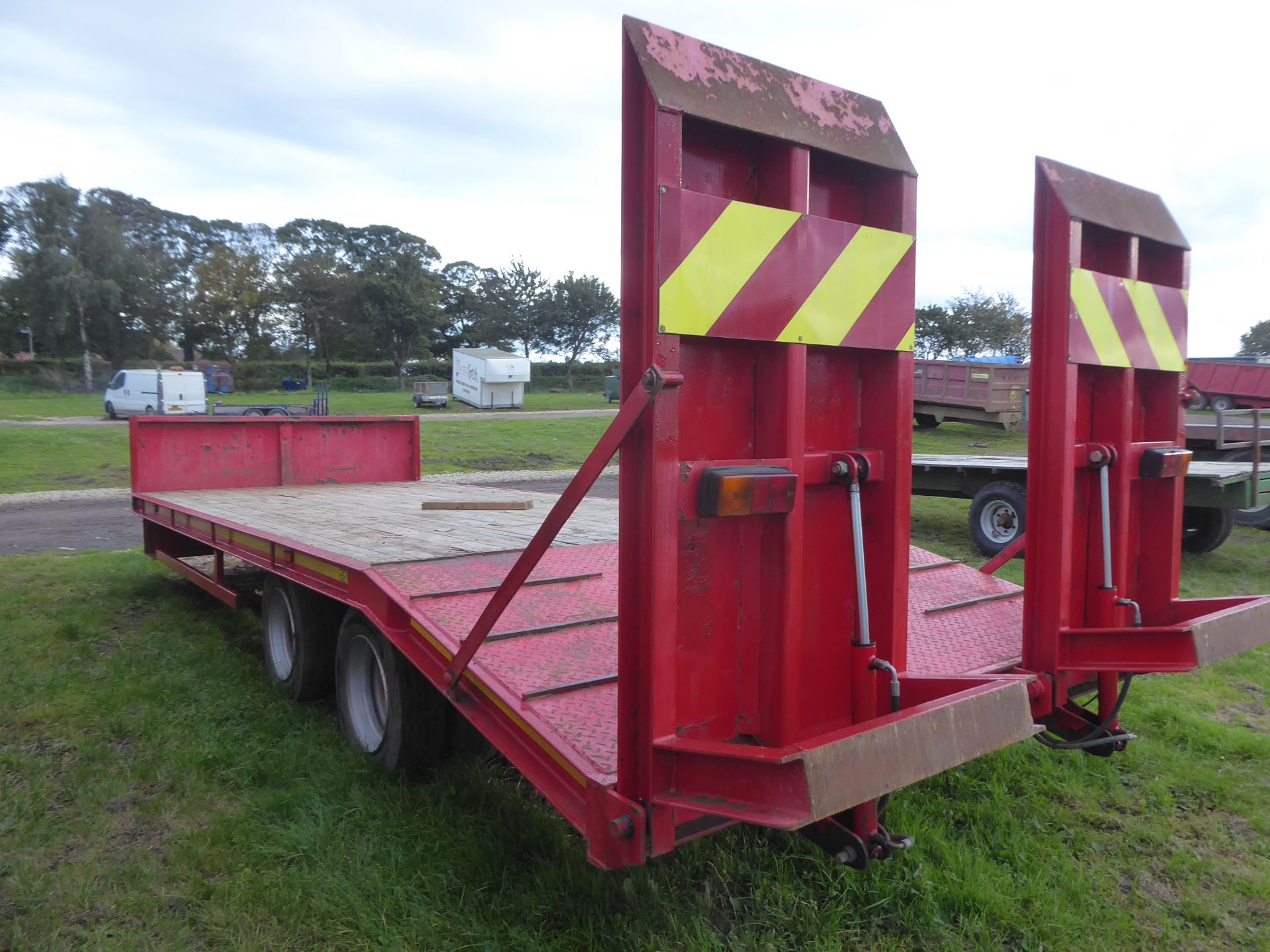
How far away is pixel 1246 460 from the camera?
37.8ft

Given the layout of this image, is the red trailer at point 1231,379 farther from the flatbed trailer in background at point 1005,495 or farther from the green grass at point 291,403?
the green grass at point 291,403

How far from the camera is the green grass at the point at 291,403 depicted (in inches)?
1152

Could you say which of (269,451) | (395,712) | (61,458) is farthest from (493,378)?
(395,712)

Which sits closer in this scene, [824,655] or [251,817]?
[824,655]

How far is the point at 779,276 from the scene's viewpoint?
2.30 m

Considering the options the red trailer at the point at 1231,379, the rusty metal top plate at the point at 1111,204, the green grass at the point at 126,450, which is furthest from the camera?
the red trailer at the point at 1231,379

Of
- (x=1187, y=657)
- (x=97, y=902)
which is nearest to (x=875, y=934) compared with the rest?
(x=1187, y=657)

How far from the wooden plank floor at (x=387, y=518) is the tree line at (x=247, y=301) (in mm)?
40789

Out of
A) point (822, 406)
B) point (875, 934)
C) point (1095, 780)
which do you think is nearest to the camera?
point (822, 406)

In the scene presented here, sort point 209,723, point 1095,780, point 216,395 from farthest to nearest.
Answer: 1. point 216,395
2. point 209,723
3. point 1095,780

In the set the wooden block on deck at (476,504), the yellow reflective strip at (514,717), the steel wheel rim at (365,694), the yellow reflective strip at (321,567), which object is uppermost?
the wooden block on deck at (476,504)

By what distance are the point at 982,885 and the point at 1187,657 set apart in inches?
39.3

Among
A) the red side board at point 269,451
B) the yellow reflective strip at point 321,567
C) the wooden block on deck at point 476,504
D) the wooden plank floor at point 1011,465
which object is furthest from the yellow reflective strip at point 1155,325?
the red side board at point 269,451

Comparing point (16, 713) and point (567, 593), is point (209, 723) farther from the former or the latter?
point (567, 593)
